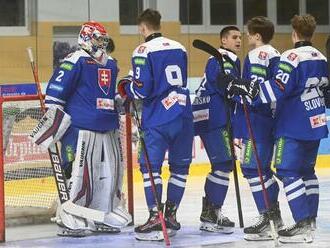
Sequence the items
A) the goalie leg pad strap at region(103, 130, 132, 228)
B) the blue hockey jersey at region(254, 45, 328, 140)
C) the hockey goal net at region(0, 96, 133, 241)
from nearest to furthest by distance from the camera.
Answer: the blue hockey jersey at region(254, 45, 328, 140) < the goalie leg pad strap at region(103, 130, 132, 228) < the hockey goal net at region(0, 96, 133, 241)

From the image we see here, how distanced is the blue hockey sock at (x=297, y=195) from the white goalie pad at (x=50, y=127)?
125cm

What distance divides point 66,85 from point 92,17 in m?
4.81

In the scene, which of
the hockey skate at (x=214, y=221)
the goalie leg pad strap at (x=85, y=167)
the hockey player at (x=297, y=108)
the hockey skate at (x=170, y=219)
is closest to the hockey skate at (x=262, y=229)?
the hockey player at (x=297, y=108)

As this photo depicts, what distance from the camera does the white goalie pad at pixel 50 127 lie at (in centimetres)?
520

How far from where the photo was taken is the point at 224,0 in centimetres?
1108

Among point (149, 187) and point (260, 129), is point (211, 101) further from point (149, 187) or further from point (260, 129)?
point (149, 187)

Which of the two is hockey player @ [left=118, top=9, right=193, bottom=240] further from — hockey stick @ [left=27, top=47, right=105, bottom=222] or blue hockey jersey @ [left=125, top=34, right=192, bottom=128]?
hockey stick @ [left=27, top=47, right=105, bottom=222]

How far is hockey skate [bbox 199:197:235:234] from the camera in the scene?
5.55 meters

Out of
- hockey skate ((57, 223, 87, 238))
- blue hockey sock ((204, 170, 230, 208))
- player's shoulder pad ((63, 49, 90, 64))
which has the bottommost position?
hockey skate ((57, 223, 87, 238))

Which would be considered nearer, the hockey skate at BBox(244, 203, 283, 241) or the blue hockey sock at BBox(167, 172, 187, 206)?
the hockey skate at BBox(244, 203, 283, 241)

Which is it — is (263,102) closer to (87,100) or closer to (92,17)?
(87,100)

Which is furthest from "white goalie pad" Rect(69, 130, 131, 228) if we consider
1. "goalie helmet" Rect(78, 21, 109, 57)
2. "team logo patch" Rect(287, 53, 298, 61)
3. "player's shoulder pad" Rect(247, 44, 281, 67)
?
"team logo patch" Rect(287, 53, 298, 61)

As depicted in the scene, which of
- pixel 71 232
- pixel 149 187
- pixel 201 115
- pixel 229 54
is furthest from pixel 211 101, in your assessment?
pixel 71 232

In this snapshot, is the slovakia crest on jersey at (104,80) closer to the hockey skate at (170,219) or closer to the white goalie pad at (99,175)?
the white goalie pad at (99,175)
